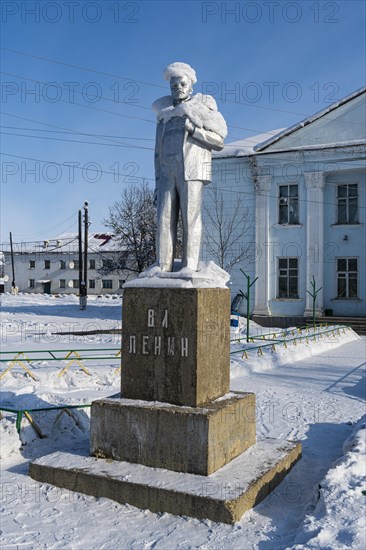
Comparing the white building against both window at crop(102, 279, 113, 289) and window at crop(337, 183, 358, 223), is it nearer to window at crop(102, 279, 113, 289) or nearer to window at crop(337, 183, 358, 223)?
window at crop(337, 183, 358, 223)

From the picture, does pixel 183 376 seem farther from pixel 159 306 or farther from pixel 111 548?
pixel 111 548

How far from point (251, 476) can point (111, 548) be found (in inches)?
53.8

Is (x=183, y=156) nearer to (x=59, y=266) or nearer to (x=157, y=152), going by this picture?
(x=157, y=152)

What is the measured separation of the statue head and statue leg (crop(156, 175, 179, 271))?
89 cm

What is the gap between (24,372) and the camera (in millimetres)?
9914

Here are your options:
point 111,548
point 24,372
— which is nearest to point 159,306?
point 111,548

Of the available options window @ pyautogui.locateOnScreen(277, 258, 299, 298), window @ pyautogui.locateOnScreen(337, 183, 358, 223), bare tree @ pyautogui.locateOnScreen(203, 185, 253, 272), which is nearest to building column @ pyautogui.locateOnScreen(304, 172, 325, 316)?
window @ pyautogui.locateOnScreen(277, 258, 299, 298)

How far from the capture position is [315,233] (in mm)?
24625

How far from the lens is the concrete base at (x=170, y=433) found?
4367mm

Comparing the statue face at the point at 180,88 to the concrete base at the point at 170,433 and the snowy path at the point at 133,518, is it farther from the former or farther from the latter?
the snowy path at the point at 133,518

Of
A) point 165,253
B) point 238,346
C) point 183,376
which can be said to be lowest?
point 238,346

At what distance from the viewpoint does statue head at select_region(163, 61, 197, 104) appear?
5.29 metres

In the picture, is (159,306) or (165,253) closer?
(159,306)

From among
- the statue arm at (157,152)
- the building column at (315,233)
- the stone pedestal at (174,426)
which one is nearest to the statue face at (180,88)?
the statue arm at (157,152)
